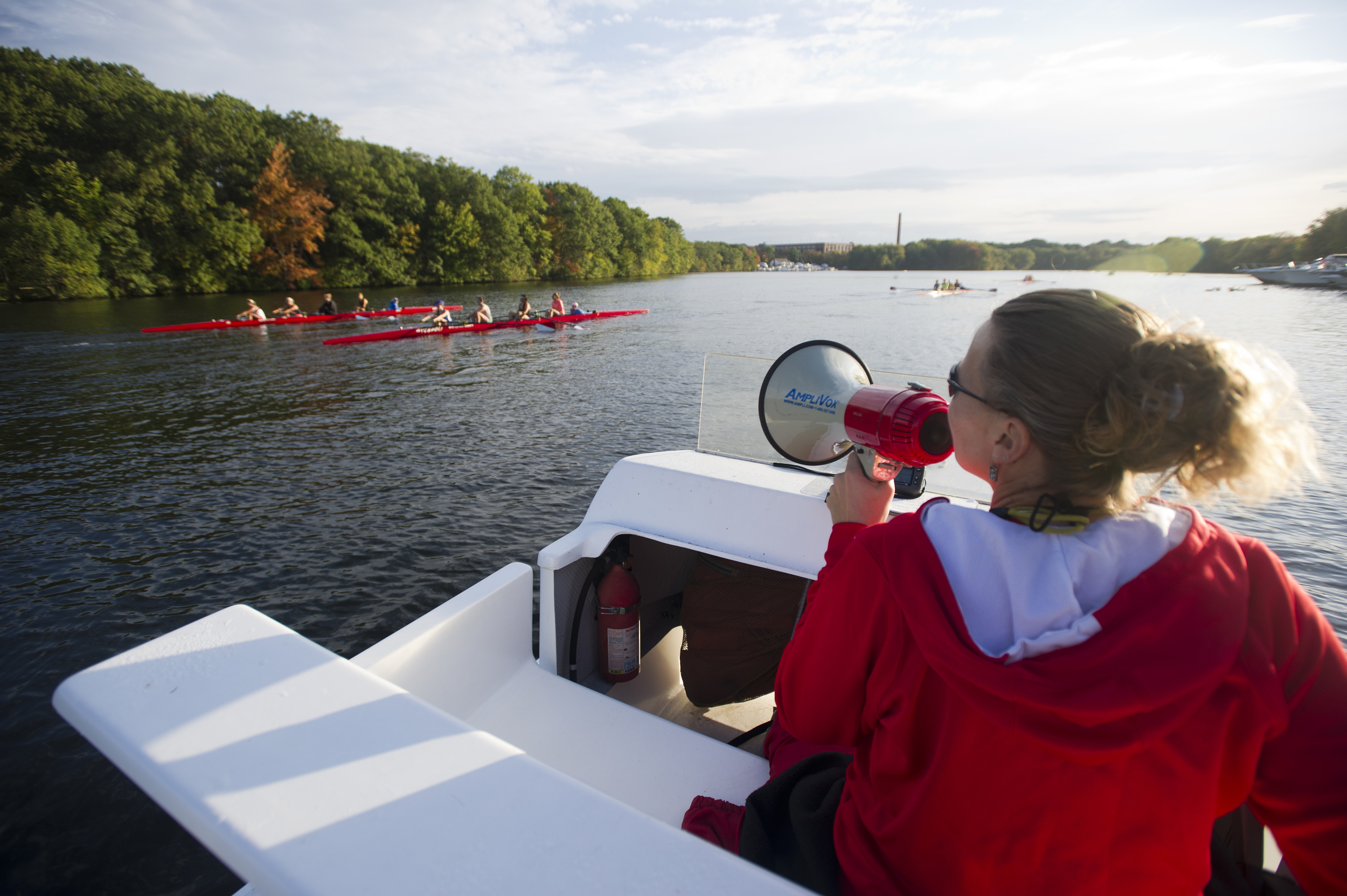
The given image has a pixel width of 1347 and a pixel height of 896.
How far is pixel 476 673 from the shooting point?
2.59m

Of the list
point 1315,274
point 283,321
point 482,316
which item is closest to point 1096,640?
point 482,316

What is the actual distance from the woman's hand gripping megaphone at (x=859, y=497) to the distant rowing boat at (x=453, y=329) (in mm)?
20953

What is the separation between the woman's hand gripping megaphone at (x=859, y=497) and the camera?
1.55m

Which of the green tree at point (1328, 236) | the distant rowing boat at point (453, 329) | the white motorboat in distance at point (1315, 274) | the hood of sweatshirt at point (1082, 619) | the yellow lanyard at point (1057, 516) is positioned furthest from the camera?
the green tree at point (1328, 236)

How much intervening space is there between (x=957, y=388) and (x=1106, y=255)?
2724 inches

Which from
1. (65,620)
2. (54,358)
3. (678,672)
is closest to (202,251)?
(54,358)

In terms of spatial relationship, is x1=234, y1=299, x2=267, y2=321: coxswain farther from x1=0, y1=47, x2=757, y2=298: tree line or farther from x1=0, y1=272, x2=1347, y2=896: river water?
x1=0, y1=47, x2=757, y2=298: tree line

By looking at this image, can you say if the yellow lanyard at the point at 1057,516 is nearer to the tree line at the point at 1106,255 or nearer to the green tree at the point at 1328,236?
the tree line at the point at 1106,255

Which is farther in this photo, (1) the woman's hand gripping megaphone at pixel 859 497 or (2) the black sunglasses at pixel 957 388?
(1) the woman's hand gripping megaphone at pixel 859 497

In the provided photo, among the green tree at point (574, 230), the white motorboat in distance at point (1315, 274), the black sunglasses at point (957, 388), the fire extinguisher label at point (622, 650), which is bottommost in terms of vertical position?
the fire extinguisher label at point (622, 650)

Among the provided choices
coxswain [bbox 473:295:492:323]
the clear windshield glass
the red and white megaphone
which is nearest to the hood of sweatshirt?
the red and white megaphone

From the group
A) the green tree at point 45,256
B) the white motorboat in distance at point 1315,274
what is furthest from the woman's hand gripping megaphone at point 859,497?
the white motorboat in distance at point 1315,274

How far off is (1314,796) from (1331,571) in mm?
8902

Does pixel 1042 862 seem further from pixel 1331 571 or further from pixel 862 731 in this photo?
pixel 1331 571
